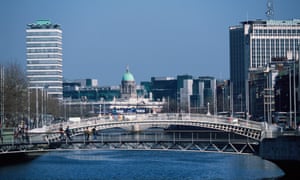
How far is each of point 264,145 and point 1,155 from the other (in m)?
24.8

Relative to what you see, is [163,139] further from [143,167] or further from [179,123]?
[179,123]

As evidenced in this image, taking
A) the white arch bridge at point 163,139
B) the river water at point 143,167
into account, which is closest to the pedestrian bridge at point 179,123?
the white arch bridge at point 163,139

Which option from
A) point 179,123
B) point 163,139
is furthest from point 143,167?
point 179,123

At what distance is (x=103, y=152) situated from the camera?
108312 millimetres

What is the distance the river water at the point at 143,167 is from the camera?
72.9m

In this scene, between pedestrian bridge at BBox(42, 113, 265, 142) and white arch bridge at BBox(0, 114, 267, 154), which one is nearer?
white arch bridge at BBox(0, 114, 267, 154)

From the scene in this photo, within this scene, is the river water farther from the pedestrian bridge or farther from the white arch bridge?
the pedestrian bridge

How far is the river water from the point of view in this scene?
72.9m

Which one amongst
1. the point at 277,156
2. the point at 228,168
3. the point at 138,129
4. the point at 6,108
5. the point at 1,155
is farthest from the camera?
the point at 138,129

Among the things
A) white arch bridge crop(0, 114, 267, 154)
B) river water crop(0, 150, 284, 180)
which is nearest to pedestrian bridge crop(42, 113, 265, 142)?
white arch bridge crop(0, 114, 267, 154)

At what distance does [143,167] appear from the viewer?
8194 centimetres

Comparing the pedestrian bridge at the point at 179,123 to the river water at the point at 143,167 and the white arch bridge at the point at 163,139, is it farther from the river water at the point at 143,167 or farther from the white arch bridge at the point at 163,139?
the river water at the point at 143,167

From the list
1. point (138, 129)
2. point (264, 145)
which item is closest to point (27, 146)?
point (264, 145)

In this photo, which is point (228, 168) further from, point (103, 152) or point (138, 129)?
point (138, 129)
